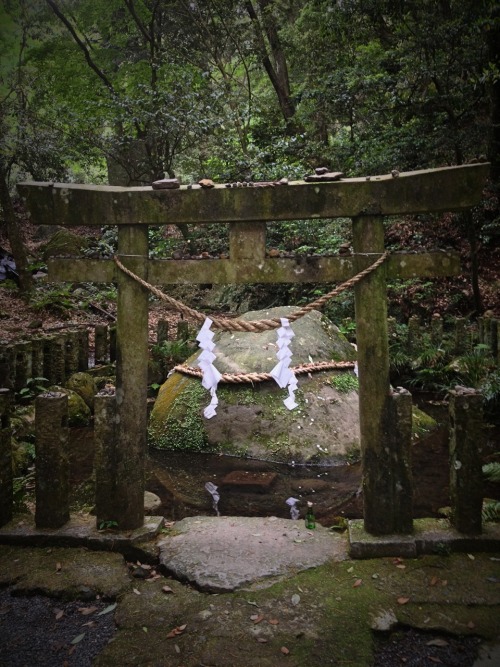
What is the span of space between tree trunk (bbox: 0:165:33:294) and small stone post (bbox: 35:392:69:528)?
446 inches

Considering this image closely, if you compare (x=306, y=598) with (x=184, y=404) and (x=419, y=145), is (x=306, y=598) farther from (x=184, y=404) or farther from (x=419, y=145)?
(x=419, y=145)

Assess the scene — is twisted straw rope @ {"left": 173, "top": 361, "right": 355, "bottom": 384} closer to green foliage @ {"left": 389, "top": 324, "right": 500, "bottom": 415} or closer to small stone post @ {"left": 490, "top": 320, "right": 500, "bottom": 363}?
green foliage @ {"left": 389, "top": 324, "right": 500, "bottom": 415}

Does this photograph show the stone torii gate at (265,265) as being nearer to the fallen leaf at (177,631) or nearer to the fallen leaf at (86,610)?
the fallen leaf at (86,610)

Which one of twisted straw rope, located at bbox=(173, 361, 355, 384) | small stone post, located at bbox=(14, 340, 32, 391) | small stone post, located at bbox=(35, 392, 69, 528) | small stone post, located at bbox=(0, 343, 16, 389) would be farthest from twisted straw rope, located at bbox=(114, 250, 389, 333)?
small stone post, located at bbox=(14, 340, 32, 391)

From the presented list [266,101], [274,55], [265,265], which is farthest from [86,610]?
[274,55]

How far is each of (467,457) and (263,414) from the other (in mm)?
3344

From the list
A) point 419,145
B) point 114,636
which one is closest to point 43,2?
point 419,145

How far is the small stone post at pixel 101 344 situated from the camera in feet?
30.1

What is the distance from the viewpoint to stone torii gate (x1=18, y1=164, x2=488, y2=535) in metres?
3.36

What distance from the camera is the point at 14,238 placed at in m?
13.2

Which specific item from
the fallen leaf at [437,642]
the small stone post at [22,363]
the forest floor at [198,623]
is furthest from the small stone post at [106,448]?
the small stone post at [22,363]

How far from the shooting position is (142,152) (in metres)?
13.9

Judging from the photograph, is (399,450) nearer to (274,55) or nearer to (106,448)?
(106,448)

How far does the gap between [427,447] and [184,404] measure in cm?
358
